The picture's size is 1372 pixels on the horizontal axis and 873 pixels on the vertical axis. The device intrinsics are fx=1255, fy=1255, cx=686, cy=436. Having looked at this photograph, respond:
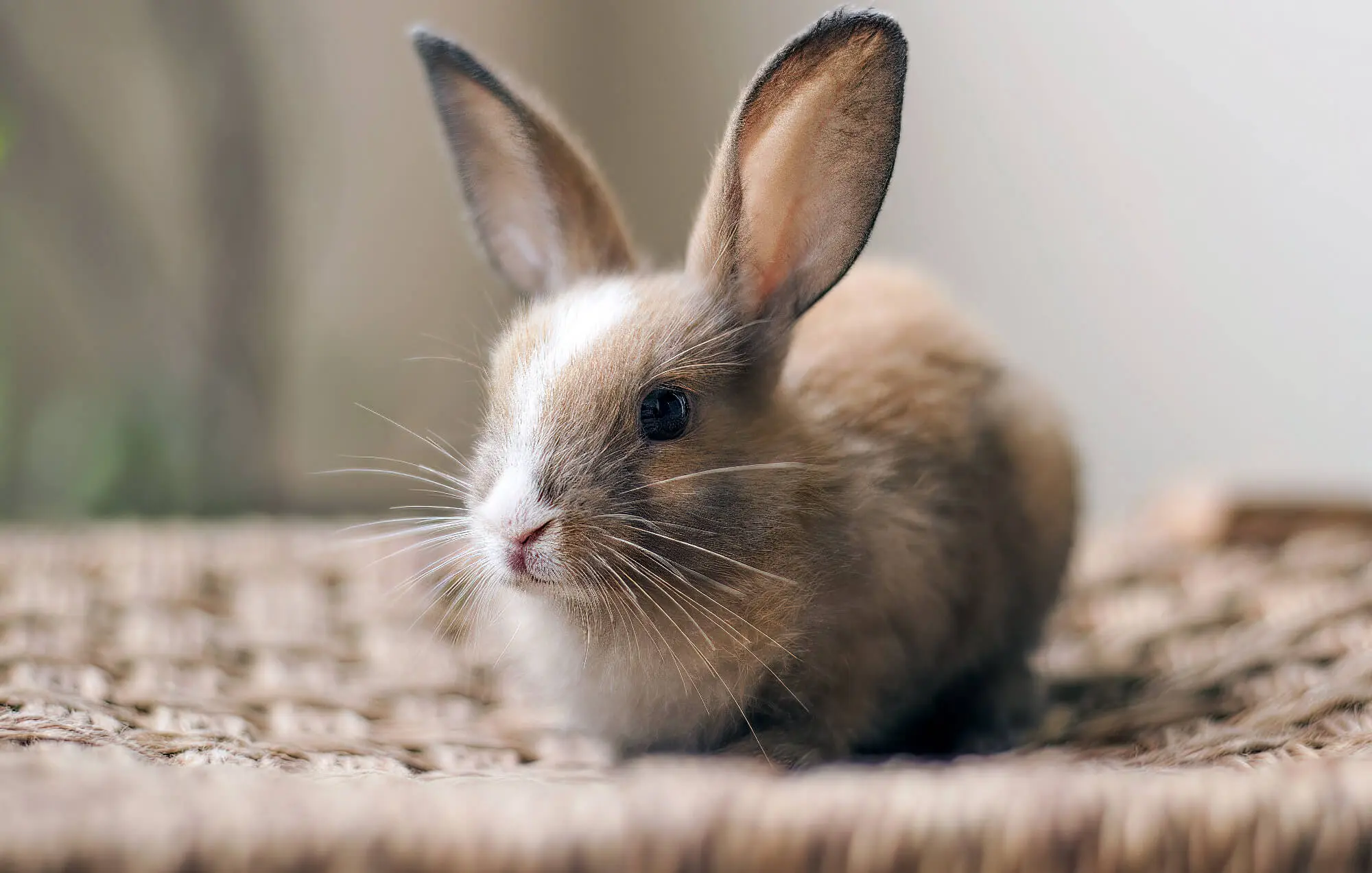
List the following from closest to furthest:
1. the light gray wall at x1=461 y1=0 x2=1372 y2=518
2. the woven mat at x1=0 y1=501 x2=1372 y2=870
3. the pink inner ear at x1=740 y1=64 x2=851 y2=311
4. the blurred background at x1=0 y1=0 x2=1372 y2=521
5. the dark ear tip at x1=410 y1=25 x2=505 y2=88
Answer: the woven mat at x1=0 y1=501 x2=1372 y2=870, the pink inner ear at x1=740 y1=64 x2=851 y2=311, the dark ear tip at x1=410 y1=25 x2=505 y2=88, the light gray wall at x1=461 y1=0 x2=1372 y2=518, the blurred background at x1=0 y1=0 x2=1372 y2=521

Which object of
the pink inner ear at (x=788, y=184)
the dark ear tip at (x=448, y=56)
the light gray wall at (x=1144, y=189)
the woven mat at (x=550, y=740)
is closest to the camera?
the woven mat at (x=550, y=740)

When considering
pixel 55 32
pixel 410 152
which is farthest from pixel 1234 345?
pixel 55 32

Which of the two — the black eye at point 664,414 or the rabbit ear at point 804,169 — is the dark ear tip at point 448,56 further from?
the black eye at point 664,414

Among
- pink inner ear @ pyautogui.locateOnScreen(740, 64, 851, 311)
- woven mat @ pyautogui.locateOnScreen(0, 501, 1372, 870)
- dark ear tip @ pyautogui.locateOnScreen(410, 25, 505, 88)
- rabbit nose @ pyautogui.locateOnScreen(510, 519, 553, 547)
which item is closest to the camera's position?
woven mat @ pyautogui.locateOnScreen(0, 501, 1372, 870)

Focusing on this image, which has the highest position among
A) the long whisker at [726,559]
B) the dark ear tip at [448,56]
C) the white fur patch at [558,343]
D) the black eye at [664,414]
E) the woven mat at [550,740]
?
the dark ear tip at [448,56]

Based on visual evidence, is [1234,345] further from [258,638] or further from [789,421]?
[258,638]

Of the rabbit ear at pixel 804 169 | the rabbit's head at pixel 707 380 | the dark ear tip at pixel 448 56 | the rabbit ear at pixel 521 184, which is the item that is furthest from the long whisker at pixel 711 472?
the dark ear tip at pixel 448 56

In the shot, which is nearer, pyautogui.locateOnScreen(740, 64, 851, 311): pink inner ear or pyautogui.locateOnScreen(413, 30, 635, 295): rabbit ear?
pyautogui.locateOnScreen(740, 64, 851, 311): pink inner ear

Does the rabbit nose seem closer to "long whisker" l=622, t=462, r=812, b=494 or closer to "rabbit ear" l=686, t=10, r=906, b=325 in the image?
"long whisker" l=622, t=462, r=812, b=494

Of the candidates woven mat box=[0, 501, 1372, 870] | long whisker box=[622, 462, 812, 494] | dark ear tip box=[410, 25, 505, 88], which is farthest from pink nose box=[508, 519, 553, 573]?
dark ear tip box=[410, 25, 505, 88]
